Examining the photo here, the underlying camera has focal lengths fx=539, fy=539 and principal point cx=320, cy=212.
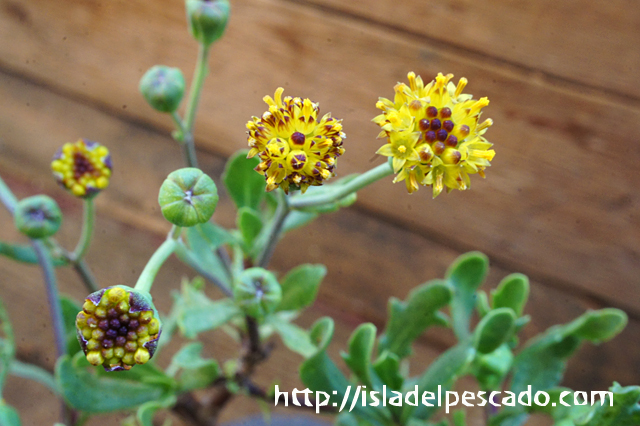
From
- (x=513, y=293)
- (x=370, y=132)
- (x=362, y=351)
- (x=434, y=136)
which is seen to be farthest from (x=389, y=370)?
(x=370, y=132)

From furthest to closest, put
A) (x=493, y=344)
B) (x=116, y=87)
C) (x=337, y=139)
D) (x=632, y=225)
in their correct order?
(x=116, y=87), (x=632, y=225), (x=493, y=344), (x=337, y=139)

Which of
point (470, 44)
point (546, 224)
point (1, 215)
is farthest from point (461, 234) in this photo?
point (1, 215)

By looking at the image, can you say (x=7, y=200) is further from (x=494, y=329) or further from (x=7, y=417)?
(x=494, y=329)

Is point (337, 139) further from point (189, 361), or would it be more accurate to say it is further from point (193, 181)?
point (189, 361)

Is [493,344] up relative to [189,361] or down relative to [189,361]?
up

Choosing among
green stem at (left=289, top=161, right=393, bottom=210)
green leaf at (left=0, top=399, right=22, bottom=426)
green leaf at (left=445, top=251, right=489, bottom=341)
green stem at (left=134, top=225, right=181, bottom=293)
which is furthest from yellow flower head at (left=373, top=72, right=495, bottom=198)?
green leaf at (left=0, top=399, right=22, bottom=426)

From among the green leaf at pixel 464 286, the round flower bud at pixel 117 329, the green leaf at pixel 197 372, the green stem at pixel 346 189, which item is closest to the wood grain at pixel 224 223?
the green leaf at pixel 464 286

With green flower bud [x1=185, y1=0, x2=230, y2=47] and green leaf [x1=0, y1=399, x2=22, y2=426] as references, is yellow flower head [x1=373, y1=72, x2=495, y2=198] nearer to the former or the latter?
green flower bud [x1=185, y1=0, x2=230, y2=47]
